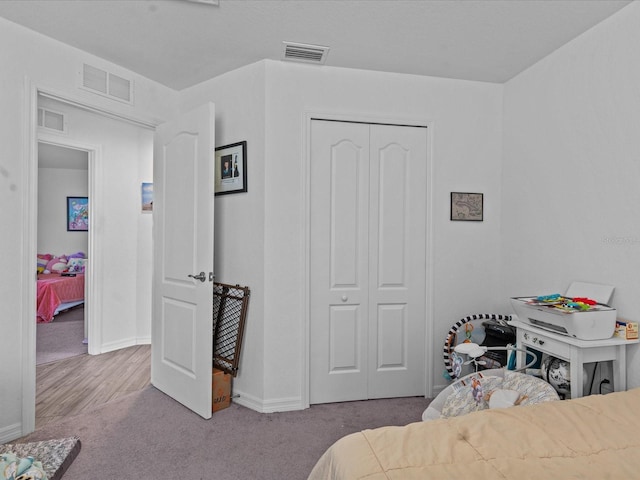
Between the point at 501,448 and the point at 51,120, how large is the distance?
415 cm

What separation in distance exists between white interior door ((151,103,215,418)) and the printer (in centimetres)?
198

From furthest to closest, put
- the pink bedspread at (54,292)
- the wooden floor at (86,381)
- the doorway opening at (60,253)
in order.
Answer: the pink bedspread at (54,292) → the doorway opening at (60,253) → the wooden floor at (86,381)

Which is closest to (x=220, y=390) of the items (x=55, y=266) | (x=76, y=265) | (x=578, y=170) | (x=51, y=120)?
(x=578, y=170)

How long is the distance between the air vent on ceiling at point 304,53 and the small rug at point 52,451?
2675 mm

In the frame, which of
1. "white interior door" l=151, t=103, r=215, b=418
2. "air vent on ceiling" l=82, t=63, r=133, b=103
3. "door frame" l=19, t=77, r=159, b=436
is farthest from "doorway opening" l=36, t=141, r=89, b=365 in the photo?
"air vent on ceiling" l=82, t=63, r=133, b=103

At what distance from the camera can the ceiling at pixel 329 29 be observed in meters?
2.07

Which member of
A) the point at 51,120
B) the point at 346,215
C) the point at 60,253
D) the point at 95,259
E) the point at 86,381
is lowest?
the point at 86,381

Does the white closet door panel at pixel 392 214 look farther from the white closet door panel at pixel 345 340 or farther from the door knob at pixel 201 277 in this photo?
the door knob at pixel 201 277

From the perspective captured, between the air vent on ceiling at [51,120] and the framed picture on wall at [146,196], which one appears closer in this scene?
the air vent on ceiling at [51,120]

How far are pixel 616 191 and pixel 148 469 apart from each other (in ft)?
9.56

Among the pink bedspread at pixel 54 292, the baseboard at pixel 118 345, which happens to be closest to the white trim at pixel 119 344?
the baseboard at pixel 118 345

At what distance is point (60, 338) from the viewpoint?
448 centimetres

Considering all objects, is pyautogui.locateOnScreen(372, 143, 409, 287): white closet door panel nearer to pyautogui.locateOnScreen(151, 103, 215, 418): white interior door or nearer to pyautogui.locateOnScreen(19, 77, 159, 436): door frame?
pyautogui.locateOnScreen(151, 103, 215, 418): white interior door

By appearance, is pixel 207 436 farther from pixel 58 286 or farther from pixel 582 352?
pixel 58 286
